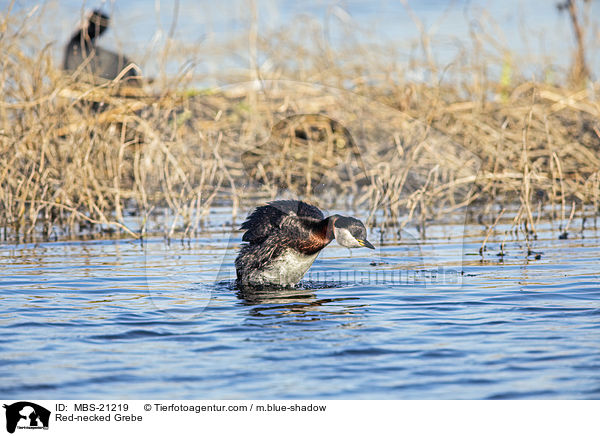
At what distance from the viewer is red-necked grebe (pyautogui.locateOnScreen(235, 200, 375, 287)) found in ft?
21.1

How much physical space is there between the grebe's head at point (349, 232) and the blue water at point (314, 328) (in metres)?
0.39

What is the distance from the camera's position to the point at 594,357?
177 inches

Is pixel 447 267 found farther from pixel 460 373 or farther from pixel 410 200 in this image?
pixel 460 373

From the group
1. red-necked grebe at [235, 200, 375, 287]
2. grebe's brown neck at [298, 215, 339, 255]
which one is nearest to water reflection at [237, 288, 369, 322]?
red-necked grebe at [235, 200, 375, 287]

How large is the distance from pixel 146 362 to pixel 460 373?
5.32 ft

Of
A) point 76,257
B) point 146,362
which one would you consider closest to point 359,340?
point 146,362

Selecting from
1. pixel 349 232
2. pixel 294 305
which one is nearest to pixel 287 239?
pixel 349 232

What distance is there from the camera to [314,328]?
17.5 feet
